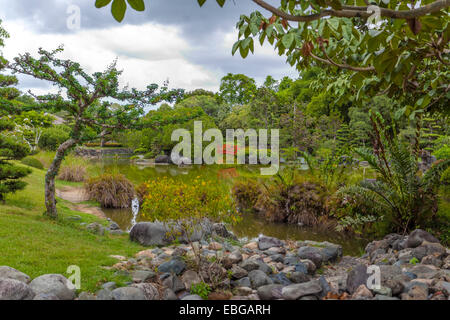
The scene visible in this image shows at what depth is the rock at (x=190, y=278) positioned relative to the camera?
331 centimetres

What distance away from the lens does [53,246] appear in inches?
158

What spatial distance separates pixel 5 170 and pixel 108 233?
7.50 ft

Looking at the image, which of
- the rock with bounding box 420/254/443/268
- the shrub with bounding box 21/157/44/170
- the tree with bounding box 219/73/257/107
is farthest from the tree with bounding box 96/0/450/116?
the tree with bounding box 219/73/257/107

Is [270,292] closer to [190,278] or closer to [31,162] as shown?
[190,278]

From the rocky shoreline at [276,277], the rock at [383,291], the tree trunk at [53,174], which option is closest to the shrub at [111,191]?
the tree trunk at [53,174]

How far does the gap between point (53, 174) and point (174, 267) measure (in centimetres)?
306

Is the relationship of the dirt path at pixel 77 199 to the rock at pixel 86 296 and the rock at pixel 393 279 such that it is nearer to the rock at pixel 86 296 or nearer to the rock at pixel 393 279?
the rock at pixel 86 296

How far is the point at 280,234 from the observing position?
23.2 ft

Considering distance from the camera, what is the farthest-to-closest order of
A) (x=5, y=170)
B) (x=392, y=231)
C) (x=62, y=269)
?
(x=5, y=170) < (x=392, y=231) < (x=62, y=269)

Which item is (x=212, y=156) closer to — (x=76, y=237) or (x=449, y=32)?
(x=76, y=237)

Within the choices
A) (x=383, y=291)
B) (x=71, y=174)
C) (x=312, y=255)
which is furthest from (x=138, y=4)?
(x=71, y=174)

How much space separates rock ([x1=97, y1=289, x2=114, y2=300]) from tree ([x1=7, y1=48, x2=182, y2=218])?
10.2 ft

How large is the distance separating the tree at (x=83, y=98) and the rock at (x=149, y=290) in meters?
3.05

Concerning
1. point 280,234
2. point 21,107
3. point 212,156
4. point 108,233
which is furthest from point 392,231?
point 212,156
